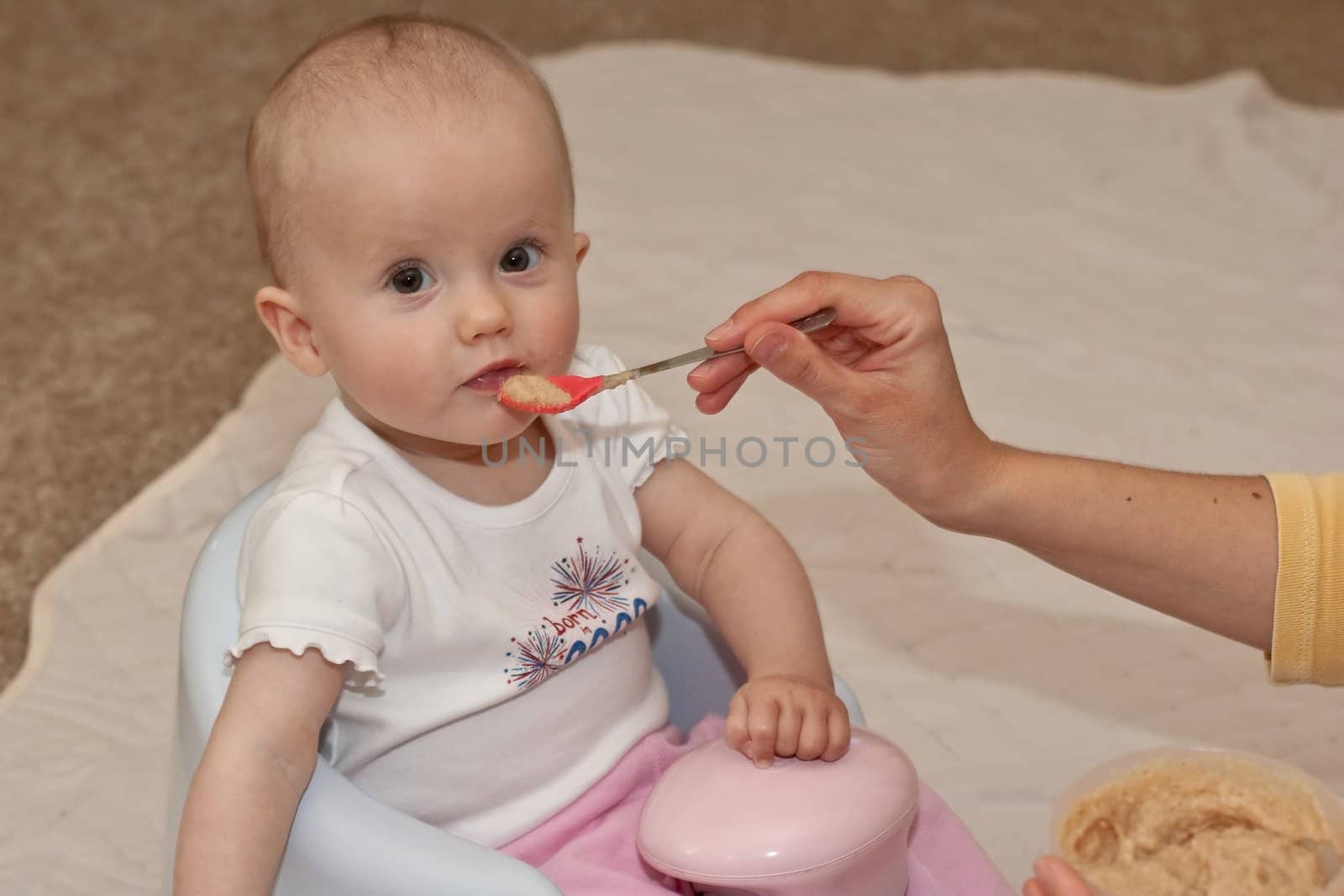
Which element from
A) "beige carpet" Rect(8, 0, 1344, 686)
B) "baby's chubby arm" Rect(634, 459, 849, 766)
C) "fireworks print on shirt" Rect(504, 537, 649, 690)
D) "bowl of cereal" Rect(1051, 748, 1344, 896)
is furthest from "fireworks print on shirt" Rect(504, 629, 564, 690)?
"beige carpet" Rect(8, 0, 1344, 686)

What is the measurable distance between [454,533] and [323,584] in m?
0.10

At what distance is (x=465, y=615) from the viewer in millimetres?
879

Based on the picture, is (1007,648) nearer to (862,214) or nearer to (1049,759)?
(1049,759)

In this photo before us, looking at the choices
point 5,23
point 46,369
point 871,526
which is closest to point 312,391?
point 46,369

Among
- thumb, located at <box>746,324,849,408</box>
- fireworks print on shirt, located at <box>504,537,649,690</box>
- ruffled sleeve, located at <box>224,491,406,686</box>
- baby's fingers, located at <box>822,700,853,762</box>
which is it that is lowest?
baby's fingers, located at <box>822,700,853,762</box>

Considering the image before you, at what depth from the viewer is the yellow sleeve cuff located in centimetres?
88

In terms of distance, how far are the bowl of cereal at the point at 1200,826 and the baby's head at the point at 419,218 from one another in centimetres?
44

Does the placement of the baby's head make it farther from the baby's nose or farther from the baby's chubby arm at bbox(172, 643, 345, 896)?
the baby's chubby arm at bbox(172, 643, 345, 896)

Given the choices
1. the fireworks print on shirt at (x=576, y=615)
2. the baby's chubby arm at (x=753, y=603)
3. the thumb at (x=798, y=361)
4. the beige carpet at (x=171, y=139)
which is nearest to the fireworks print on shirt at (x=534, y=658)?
the fireworks print on shirt at (x=576, y=615)

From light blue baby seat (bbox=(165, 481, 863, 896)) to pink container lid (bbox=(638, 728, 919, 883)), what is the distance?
0.28 feet

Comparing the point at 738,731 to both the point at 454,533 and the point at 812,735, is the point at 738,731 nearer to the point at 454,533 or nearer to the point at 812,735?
the point at 812,735

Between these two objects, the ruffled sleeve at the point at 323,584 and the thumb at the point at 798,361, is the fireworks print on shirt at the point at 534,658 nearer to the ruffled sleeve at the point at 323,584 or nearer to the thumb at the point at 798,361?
the ruffled sleeve at the point at 323,584

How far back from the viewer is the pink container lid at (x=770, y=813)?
82 centimetres

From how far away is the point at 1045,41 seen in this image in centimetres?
229
